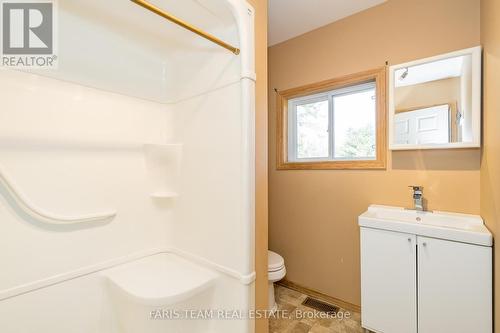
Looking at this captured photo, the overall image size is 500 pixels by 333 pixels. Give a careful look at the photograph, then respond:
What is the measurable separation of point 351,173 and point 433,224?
664 mm

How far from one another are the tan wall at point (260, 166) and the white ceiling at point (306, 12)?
2.17 feet

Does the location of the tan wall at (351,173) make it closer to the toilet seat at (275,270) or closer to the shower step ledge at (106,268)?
the toilet seat at (275,270)

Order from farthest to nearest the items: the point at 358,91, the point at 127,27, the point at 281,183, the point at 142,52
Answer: the point at 281,183, the point at 358,91, the point at 142,52, the point at 127,27

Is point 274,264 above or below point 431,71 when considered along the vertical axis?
below

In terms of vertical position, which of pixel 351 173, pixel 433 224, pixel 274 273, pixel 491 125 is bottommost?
pixel 274 273

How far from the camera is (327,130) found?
224cm

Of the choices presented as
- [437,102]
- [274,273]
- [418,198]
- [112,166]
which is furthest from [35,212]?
[437,102]

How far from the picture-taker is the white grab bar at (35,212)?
1026 millimetres

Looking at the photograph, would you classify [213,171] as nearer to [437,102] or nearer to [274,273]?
[274,273]

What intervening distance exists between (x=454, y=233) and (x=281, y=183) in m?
1.42

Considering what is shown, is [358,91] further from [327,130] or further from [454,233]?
[454,233]

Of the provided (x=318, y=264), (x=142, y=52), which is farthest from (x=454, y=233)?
(x=142, y=52)

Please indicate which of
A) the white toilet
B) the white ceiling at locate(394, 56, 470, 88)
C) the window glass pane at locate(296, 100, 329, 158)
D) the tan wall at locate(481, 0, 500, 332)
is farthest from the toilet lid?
the white ceiling at locate(394, 56, 470, 88)

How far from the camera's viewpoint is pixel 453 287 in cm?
126
